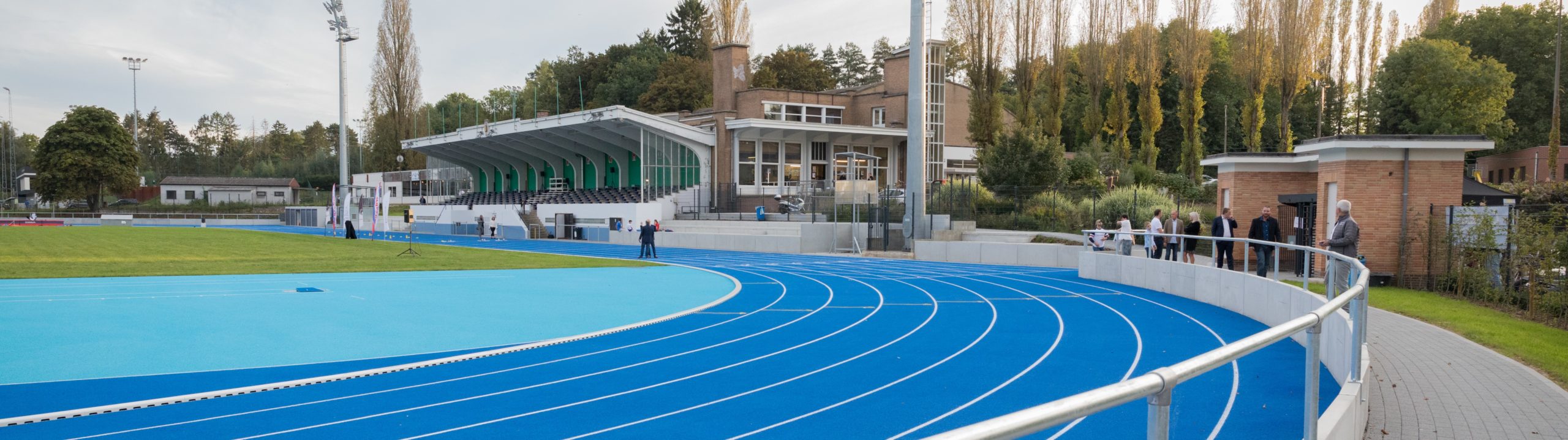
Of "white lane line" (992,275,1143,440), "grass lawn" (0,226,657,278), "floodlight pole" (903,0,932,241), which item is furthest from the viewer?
"floodlight pole" (903,0,932,241)

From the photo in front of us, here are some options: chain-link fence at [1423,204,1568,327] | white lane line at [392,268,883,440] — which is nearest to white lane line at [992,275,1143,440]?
white lane line at [392,268,883,440]

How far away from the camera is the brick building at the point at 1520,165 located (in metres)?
48.3

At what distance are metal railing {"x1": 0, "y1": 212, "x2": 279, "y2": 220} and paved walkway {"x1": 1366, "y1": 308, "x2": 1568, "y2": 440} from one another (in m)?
75.7

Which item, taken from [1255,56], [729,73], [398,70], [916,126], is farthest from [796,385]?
[398,70]

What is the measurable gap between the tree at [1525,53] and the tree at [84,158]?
3631 inches

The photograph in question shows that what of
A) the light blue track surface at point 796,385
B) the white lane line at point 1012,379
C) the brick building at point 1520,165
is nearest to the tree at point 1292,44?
the brick building at point 1520,165

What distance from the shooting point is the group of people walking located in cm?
1271

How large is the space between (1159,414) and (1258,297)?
13.1 metres

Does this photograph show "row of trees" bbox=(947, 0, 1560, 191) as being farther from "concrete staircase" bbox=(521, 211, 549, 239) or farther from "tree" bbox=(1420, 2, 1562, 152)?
"concrete staircase" bbox=(521, 211, 549, 239)

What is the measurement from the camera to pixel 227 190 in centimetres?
8275

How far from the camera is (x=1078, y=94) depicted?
198 feet

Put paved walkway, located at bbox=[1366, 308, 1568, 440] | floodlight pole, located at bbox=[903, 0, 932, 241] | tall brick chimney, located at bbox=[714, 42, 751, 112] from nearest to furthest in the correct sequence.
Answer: paved walkway, located at bbox=[1366, 308, 1568, 440], floodlight pole, located at bbox=[903, 0, 932, 241], tall brick chimney, located at bbox=[714, 42, 751, 112]

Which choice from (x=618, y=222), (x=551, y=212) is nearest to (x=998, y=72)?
(x=618, y=222)

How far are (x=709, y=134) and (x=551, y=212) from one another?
9.05 m
